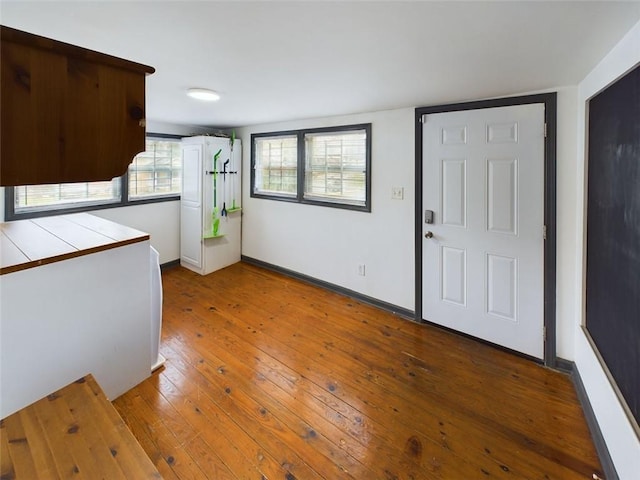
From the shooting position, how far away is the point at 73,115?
63 centimetres

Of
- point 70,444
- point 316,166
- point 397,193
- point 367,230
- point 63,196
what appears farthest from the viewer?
point 316,166

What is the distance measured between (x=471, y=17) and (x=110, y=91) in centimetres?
137

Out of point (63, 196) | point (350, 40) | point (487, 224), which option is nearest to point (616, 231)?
point (487, 224)

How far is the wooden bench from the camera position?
900mm

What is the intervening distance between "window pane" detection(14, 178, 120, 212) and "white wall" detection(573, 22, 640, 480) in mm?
3991

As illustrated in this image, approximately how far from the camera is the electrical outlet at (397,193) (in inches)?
123

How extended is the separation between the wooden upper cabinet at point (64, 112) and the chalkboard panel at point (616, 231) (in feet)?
6.25

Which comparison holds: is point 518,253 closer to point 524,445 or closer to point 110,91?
point 524,445

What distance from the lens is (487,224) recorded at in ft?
8.55

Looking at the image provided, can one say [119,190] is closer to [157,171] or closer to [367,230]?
[157,171]

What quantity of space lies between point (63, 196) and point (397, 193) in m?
3.70

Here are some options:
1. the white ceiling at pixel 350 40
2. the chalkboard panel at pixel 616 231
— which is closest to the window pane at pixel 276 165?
the white ceiling at pixel 350 40

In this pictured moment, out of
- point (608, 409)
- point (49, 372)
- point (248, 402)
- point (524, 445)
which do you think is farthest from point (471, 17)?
point (49, 372)

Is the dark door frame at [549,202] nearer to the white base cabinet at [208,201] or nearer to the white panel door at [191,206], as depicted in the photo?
the white base cabinet at [208,201]
